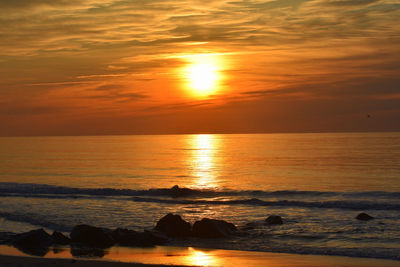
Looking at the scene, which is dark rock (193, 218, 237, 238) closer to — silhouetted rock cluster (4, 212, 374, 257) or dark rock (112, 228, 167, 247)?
silhouetted rock cluster (4, 212, 374, 257)

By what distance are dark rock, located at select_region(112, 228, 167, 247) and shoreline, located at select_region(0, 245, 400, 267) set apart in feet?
2.63

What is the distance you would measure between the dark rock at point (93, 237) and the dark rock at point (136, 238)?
341mm

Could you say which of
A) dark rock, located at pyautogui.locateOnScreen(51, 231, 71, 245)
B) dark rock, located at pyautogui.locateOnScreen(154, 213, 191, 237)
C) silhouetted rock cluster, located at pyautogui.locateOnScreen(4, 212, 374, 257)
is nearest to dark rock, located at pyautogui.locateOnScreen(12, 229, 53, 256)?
silhouetted rock cluster, located at pyautogui.locateOnScreen(4, 212, 374, 257)

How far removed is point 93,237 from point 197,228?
4.90 metres

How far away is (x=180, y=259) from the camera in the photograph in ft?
55.5

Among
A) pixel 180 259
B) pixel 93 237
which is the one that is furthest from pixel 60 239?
pixel 180 259

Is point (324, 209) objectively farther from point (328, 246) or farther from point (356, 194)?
point (328, 246)

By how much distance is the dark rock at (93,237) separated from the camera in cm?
1952

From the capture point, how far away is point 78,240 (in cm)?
1986

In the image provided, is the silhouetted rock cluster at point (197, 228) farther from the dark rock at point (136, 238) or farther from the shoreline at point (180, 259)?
the shoreline at point (180, 259)

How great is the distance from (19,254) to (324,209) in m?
20.4

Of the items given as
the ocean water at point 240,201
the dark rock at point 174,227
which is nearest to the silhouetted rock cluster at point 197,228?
the dark rock at point 174,227

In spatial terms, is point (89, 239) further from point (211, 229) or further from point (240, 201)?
point (240, 201)

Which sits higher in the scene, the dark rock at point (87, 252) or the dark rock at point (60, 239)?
the dark rock at point (60, 239)
